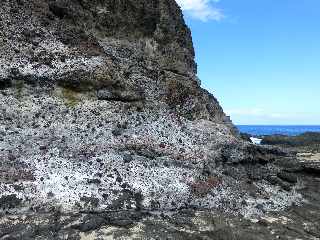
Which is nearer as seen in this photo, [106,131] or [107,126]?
[106,131]

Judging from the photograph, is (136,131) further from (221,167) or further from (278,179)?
(278,179)

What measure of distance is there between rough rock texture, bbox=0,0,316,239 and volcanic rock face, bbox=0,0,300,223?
0.04m

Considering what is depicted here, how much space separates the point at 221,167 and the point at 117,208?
4.84m

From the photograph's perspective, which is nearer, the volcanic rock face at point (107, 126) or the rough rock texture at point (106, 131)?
the rough rock texture at point (106, 131)

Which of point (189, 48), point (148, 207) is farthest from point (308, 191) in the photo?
point (189, 48)

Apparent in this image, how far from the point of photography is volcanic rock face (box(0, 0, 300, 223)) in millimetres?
16547

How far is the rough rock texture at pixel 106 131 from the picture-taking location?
1612 centimetres

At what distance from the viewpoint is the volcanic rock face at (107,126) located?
16547 millimetres

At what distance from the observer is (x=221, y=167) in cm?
A: 1942

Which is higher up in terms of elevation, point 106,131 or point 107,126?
point 107,126

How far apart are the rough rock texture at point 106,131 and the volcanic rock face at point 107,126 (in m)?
0.04

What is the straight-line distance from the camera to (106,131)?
18.9 metres

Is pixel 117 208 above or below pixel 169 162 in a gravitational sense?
below

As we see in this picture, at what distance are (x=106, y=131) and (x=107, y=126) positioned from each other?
273 millimetres
